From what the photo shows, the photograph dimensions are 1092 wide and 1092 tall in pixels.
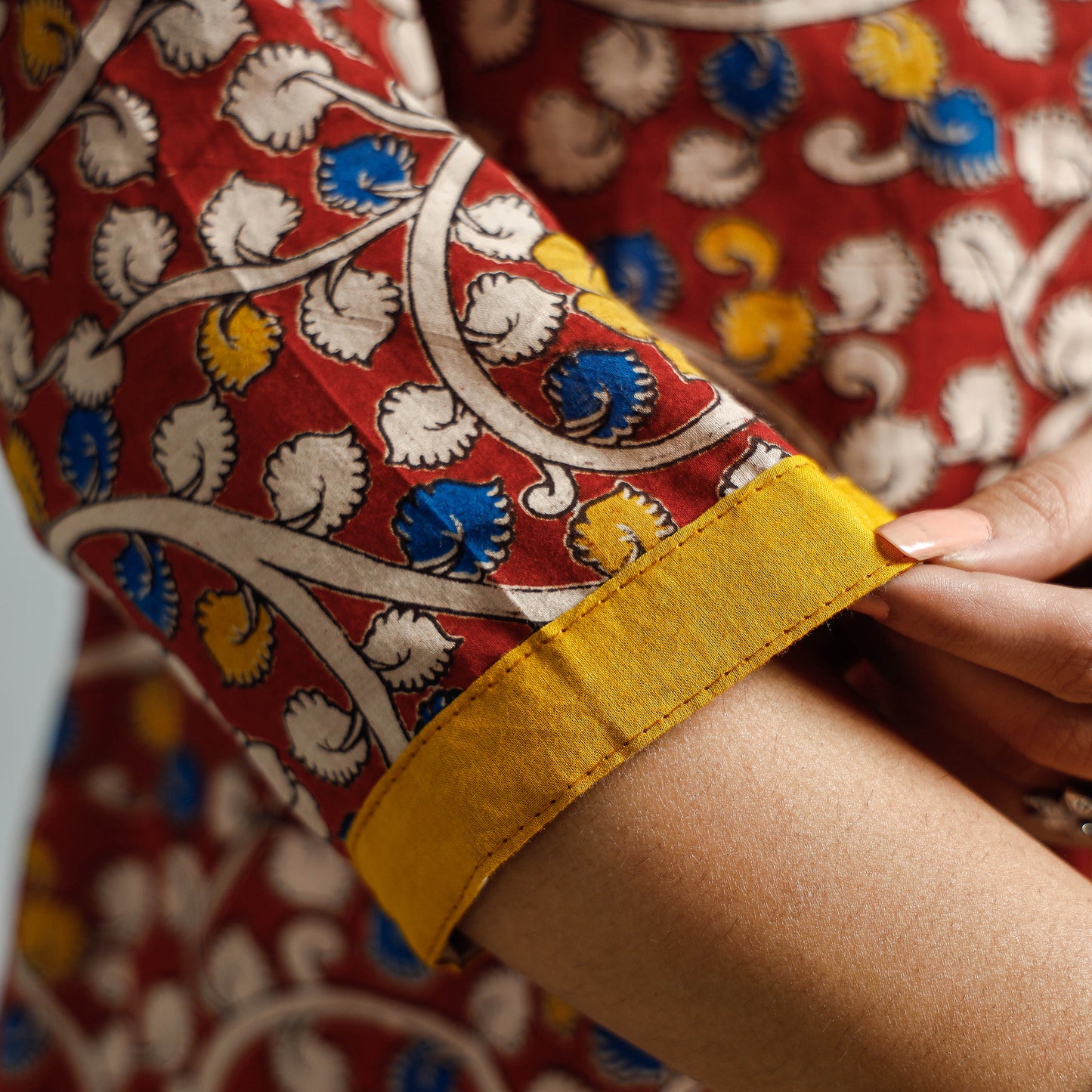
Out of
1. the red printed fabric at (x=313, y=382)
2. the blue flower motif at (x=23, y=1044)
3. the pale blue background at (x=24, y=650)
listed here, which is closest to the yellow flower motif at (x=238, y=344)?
the red printed fabric at (x=313, y=382)

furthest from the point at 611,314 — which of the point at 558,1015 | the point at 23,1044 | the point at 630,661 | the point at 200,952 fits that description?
the point at 23,1044

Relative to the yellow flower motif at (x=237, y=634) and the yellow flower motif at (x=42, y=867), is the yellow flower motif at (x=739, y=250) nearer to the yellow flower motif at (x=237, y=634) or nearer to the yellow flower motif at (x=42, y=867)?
the yellow flower motif at (x=237, y=634)

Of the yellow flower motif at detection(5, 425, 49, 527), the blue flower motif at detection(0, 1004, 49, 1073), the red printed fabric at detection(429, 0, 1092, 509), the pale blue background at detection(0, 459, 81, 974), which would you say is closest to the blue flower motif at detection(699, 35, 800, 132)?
the red printed fabric at detection(429, 0, 1092, 509)

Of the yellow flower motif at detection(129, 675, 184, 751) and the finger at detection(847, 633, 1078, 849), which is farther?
the yellow flower motif at detection(129, 675, 184, 751)

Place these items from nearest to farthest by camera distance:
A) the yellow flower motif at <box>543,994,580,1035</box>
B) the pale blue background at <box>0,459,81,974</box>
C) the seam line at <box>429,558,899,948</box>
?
the seam line at <box>429,558,899,948</box>
the yellow flower motif at <box>543,994,580,1035</box>
the pale blue background at <box>0,459,81,974</box>

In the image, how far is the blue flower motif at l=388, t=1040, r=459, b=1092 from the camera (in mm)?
575

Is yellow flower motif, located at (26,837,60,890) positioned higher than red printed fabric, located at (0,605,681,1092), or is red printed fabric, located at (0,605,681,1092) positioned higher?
yellow flower motif, located at (26,837,60,890)

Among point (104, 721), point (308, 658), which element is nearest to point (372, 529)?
point (308, 658)

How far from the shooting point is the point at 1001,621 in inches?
13.5

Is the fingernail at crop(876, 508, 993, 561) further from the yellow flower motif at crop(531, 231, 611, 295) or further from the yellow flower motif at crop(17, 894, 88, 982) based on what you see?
the yellow flower motif at crop(17, 894, 88, 982)

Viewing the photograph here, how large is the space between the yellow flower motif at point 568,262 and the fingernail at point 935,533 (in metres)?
0.15

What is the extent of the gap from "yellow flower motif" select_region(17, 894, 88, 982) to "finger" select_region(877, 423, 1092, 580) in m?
0.61

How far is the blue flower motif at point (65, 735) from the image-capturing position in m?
0.67

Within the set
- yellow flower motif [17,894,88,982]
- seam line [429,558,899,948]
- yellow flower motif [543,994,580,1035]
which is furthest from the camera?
yellow flower motif [17,894,88,982]
